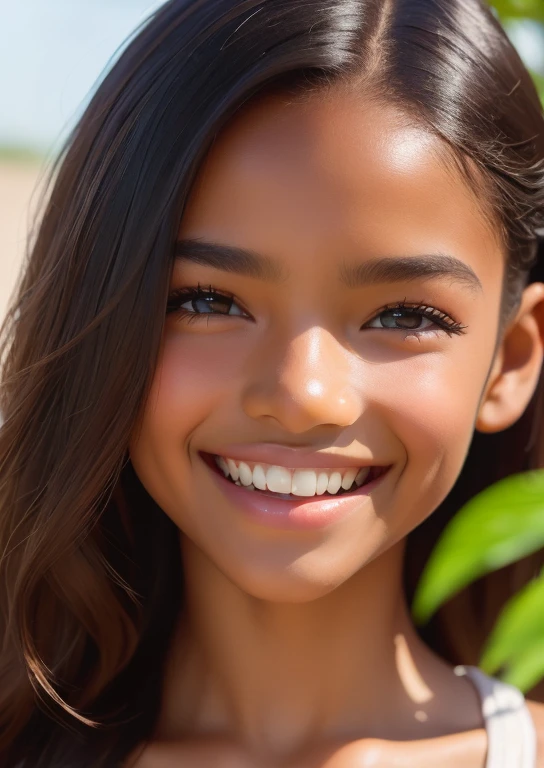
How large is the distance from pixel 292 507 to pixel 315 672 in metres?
0.30

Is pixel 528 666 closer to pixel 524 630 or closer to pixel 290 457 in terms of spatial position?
pixel 524 630

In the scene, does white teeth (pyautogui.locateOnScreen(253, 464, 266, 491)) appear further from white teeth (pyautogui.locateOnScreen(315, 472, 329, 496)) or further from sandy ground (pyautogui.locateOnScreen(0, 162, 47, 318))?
sandy ground (pyautogui.locateOnScreen(0, 162, 47, 318))

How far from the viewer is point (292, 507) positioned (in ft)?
4.15

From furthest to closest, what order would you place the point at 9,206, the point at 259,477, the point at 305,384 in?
the point at 9,206 → the point at 259,477 → the point at 305,384

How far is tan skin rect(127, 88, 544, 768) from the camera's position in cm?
118

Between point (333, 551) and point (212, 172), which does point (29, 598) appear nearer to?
point (333, 551)

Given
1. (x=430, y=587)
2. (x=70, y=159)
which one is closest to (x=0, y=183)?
(x=70, y=159)

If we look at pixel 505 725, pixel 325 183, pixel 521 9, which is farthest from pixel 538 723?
pixel 521 9

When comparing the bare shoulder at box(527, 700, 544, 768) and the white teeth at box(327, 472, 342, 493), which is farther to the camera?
the bare shoulder at box(527, 700, 544, 768)

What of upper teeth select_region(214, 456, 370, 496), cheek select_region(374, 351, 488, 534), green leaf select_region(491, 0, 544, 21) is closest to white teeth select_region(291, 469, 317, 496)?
upper teeth select_region(214, 456, 370, 496)

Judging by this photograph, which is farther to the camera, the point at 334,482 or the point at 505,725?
the point at 505,725

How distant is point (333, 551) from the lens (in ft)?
4.19

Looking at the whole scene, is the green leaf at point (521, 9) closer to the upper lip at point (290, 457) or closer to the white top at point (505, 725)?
the upper lip at point (290, 457)

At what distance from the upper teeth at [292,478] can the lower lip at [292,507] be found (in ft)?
0.04
